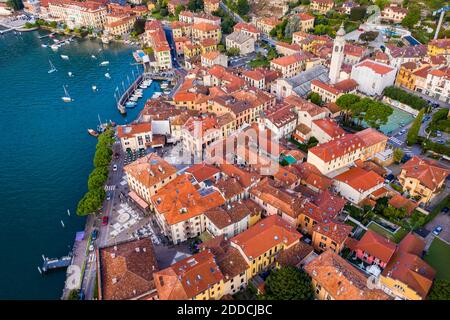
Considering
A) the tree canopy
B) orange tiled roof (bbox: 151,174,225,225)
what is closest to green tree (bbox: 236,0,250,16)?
the tree canopy

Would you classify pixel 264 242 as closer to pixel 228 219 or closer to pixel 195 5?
pixel 228 219

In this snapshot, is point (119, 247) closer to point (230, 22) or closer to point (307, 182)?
point (307, 182)

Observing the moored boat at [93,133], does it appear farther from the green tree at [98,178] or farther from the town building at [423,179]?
the town building at [423,179]

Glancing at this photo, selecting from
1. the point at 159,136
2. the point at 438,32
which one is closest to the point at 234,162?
the point at 159,136

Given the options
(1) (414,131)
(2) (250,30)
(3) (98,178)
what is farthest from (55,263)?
(2) (250,30)

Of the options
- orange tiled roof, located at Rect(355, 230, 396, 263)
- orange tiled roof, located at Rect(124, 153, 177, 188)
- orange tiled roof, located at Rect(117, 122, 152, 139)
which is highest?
orange tiled roof, located at Rect(124, 153, 177, 188)

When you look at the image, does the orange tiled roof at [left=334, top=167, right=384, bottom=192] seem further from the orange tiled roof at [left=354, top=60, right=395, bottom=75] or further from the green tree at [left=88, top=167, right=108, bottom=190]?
the green tree at [left=88, top=167, right=108, bottom=190]
